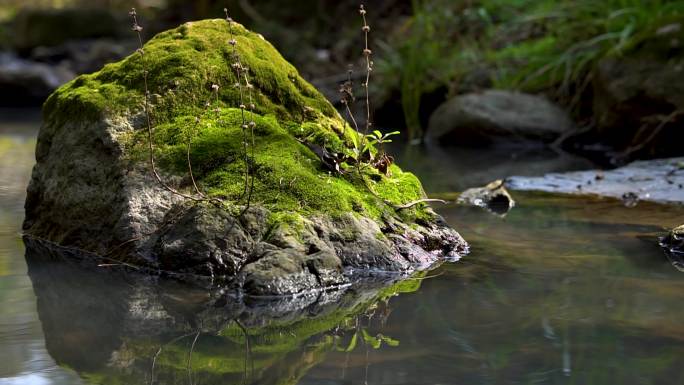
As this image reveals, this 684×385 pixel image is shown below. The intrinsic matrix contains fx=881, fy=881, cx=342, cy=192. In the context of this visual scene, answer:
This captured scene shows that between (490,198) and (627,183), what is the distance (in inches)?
46.5

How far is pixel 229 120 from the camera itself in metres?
3.98

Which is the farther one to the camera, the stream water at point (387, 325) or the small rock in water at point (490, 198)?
the small rock in water at point (490, 198)

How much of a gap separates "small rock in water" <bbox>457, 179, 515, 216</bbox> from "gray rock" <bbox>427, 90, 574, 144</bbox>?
3.46 meters

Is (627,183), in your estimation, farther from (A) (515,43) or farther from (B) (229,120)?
(A) (515,43)

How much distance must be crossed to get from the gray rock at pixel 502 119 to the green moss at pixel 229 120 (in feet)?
15.1

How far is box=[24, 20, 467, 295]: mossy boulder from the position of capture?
11.0 feet

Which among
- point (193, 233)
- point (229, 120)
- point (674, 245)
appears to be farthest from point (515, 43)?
point (193, 233)

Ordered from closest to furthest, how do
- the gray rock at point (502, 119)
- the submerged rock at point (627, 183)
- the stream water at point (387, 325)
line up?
the stream water at point (387, 325)
the submerged rock at point (627, 183)
the gray rock at point (502, 119)

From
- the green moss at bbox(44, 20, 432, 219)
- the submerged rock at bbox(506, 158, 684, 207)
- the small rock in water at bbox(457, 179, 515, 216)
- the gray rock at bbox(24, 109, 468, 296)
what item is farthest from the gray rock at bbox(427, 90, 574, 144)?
the gray rock at bbox(24, 109, 468, 296)

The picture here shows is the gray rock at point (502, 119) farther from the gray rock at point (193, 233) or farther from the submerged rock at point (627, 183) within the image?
the gray rock at point (193, 233)

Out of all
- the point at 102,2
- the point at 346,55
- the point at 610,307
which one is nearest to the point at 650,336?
the point at 610,307

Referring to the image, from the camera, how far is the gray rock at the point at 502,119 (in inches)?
341

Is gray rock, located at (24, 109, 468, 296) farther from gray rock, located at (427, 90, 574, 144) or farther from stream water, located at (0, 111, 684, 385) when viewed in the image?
gray rock, located at (427, 90, 574, 144)

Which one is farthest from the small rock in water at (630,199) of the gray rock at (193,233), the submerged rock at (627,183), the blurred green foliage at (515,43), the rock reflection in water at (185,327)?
the blurred green foliage at (515,43)
